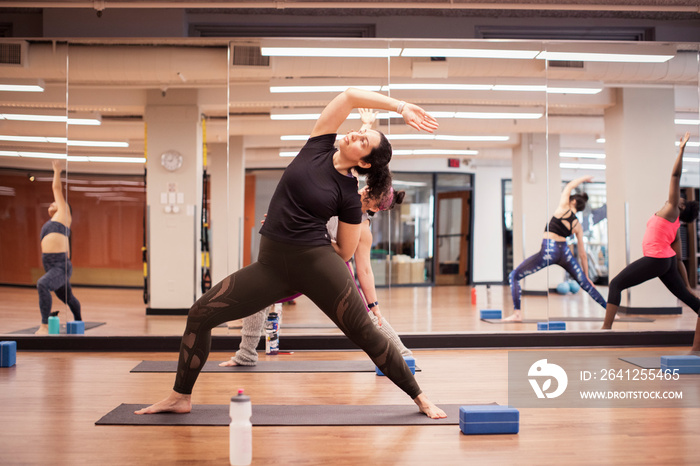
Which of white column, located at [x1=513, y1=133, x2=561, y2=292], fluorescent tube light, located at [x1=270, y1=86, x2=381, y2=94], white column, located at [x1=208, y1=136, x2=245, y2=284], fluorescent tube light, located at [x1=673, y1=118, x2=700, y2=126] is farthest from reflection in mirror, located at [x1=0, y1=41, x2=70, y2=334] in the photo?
fluorescent tube light, located at [x1=673, y1=118, x2=700, y2=126]

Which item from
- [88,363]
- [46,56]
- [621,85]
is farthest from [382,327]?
[46,56]

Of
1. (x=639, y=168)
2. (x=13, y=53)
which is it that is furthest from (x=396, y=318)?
(x=13, y=53)

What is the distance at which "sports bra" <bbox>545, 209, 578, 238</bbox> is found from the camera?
564 cm

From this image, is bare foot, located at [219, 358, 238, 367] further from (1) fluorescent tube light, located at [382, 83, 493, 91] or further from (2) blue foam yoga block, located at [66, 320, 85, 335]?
(1) fluorescent tube light, located at [382, 83, 493, 91]

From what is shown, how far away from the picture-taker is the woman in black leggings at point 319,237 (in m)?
2.46

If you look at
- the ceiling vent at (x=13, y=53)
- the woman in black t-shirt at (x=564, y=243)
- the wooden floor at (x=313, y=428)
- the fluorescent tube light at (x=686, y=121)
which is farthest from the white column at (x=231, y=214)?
the fluorescent tube light at (x=686, y=121)

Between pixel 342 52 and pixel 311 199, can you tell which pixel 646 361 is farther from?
pixel 342 52

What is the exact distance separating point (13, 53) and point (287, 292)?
431 centimetres

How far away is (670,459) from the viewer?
2.23 metres

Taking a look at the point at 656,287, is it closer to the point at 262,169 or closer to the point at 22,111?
the point at 262,169

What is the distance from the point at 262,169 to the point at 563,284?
10.1ft

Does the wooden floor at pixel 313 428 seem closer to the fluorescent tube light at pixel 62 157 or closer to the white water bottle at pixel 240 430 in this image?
the white water bottle at pixel 240 430

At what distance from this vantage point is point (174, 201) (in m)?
7.17

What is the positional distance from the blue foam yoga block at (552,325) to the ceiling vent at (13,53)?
17.4 ft
